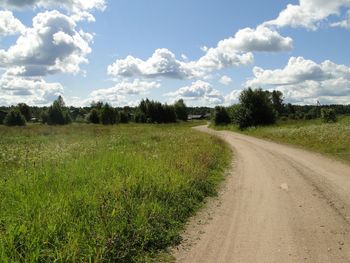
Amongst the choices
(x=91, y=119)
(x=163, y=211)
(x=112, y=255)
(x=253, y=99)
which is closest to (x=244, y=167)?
(x=163, y=211)

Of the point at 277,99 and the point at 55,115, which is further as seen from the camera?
the point at 277,99

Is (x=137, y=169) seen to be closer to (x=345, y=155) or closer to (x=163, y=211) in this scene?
(x=163, y=211)

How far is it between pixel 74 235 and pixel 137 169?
16.2 ft

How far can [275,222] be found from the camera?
27.2 ft

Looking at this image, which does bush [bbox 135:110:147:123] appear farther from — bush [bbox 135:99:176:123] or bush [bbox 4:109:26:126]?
bush [bbox 4:109:26:126]

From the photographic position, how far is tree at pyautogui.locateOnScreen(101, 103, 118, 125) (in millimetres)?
91312

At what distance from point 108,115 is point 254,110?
140 ft

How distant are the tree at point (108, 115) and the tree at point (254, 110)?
38391 millimetres

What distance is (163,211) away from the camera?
822 cm

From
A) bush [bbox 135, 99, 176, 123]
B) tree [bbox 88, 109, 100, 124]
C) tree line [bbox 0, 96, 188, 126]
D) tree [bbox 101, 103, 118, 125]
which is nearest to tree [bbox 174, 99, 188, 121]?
tree line [bbox 0, 96, 188, 126]

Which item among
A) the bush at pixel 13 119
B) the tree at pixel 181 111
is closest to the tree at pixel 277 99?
the tree at pixel 181 111

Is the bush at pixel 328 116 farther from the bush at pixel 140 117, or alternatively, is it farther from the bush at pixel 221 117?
the bush at pixel 140 117

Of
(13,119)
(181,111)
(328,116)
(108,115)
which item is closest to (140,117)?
(108,115)

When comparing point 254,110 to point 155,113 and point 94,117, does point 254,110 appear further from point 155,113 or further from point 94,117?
point 155,113
